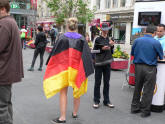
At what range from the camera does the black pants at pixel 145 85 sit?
422 centimetres

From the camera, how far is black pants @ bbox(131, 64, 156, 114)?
4.22 metres

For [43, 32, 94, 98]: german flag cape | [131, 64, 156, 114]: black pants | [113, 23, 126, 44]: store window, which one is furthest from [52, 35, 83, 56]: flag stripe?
[113, 23, 126, 44]: store window

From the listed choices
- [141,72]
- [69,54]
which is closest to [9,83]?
[69,54]

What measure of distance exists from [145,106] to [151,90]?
0.34 meters

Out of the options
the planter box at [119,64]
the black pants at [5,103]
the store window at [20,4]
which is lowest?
Answer: the planter box at [119,64]

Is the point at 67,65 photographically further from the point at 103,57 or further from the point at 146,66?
the point at 146,66

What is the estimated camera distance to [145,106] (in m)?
4.33

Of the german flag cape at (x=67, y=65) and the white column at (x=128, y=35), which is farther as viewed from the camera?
the white column at (x=128, y=35)

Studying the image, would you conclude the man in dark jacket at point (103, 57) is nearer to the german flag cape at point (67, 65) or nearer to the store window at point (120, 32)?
the german flag cape at point (67, 65)

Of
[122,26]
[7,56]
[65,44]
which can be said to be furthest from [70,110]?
[122,26]

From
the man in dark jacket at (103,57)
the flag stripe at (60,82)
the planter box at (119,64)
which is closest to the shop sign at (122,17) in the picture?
the planter box at (119,64)

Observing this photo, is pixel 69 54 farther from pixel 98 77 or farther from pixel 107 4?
pixel 107 4

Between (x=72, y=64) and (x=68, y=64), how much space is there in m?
0.07

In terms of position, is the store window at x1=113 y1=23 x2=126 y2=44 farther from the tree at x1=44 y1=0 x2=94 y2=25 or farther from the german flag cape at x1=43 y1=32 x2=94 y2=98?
the german flag cape at x1=43 y1=32 x2=94 y2=98
